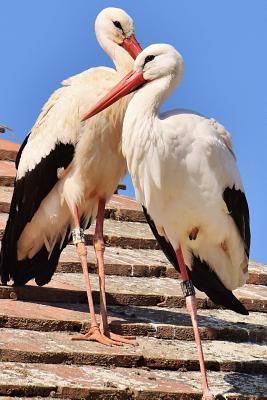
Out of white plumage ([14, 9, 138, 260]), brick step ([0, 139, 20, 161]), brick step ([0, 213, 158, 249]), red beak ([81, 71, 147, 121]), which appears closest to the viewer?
red beak ([81, 71, 147, 121])

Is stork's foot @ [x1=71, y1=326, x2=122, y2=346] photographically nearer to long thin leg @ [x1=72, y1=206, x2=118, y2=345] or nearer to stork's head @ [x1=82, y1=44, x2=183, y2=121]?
long thin leg @ [x1=72, y1=206, x2=118, y2=345]

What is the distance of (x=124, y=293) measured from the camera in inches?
275

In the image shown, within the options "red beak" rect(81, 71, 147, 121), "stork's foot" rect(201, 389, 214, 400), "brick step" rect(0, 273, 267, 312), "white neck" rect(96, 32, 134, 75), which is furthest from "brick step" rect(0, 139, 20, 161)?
"stork's foot" rect(201, 389, 214, 400)

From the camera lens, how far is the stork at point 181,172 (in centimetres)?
589

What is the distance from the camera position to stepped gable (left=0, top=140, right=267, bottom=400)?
5.37 meters

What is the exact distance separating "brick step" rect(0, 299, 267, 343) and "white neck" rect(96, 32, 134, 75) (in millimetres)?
1429

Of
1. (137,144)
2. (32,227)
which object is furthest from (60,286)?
(137,144)

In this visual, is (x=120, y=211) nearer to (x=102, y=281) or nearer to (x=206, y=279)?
(x=102, y=281)

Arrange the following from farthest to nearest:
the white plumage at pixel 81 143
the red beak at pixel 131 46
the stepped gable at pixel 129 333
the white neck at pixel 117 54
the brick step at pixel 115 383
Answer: the red beak at pixel 131 46 → the white neck at pixel 117 54 → the white plumage at pixel 81 143 → the stepped gable at pixel 129 333 → the brick step at pixel 115 383

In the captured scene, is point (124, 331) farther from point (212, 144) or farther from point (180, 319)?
point (212, 144)

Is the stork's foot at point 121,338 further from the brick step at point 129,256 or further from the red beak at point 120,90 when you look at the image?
the red beak at point 120,90

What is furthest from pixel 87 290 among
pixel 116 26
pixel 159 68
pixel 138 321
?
pixel 116 26

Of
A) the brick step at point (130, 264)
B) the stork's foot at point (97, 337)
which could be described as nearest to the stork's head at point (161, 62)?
the stork's foot at point (97, 337)

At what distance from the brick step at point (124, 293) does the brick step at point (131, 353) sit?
1.87ft
